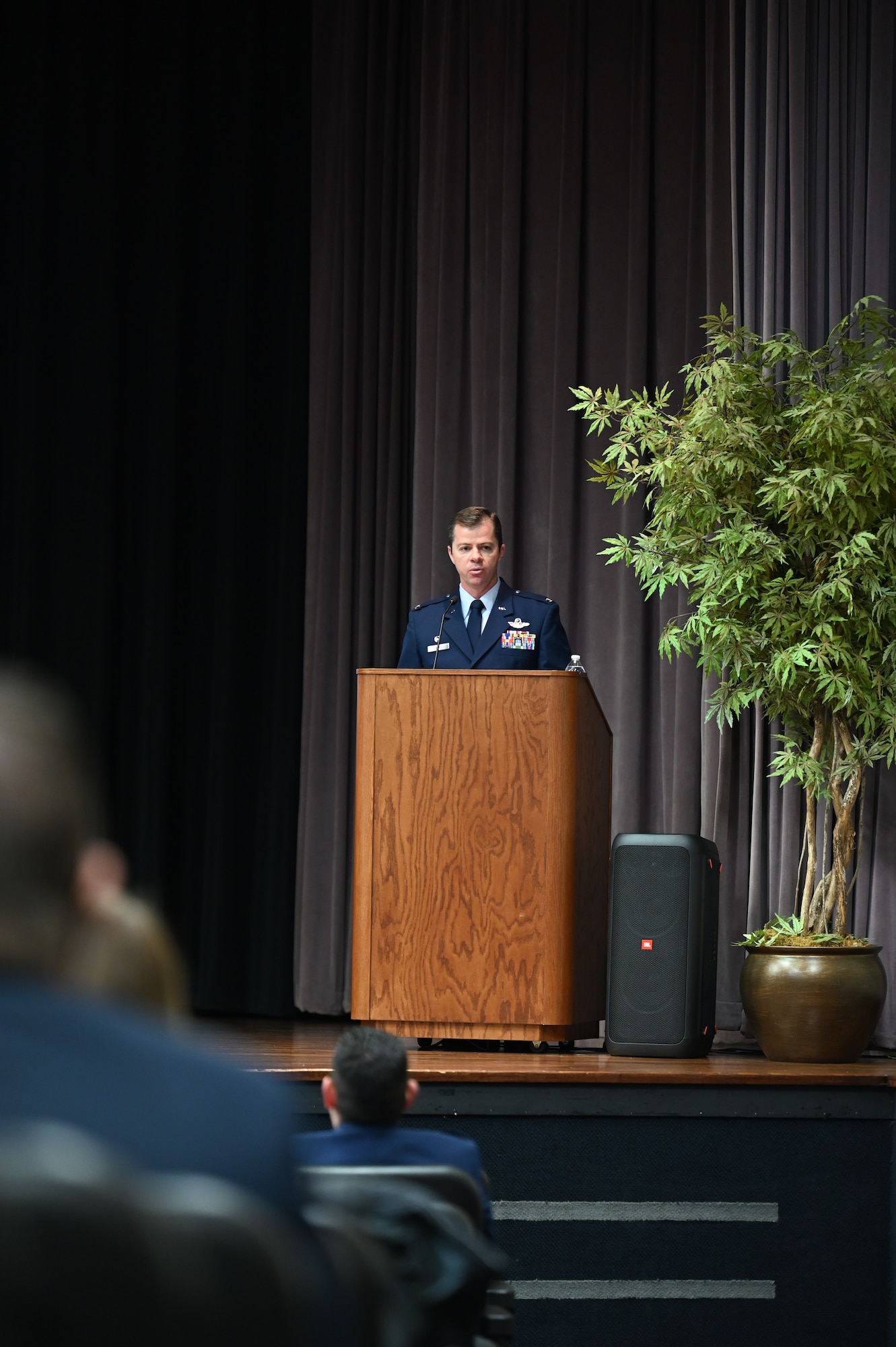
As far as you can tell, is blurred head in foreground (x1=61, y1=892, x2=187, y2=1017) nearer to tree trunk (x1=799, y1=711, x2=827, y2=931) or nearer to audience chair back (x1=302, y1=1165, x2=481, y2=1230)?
audience chair back (x1=302, y1=1165, x2=481, y2=1230)

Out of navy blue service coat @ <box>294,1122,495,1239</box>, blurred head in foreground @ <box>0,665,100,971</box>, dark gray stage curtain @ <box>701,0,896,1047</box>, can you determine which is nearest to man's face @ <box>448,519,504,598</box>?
dark gray stage curtain @ <box>701,0,896,1047</box>

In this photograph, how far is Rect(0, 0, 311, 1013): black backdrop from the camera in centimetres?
591

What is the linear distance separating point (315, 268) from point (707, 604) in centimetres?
242

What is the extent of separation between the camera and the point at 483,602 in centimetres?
436

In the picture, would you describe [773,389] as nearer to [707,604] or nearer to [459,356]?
[707,604]

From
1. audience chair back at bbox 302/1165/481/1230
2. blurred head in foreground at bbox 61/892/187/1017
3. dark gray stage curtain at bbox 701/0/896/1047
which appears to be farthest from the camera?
dark gray stage curtain at bbox 701/0/896/1047

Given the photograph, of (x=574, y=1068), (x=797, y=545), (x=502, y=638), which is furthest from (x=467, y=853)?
(x=797, y=545)

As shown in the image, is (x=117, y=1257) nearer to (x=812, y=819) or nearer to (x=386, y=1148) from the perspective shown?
(x=386, y=1148)

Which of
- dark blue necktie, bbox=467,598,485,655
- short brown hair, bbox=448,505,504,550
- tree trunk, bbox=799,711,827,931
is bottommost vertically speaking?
tree trunk, bbox=799,711,827,931

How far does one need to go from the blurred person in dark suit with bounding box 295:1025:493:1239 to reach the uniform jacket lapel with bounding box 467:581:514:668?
2.30 meters

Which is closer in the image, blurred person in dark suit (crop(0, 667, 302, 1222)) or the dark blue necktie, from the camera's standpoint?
blurred person in dark suit (crop(0, 667, 302, 1222))

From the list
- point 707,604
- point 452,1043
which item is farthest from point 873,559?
point 452,1043

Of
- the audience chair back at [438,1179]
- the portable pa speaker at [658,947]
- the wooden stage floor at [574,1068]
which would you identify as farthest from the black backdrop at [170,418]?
the audience chair back at [438,1179]

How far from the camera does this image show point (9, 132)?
237 inches
